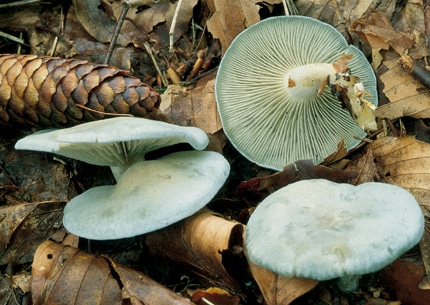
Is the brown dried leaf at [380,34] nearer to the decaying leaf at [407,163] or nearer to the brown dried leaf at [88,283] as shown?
the decaying leaf at [407,163]

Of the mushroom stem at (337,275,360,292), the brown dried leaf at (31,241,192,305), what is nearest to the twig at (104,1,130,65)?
the brown dried leaf at (31,241,192,305)

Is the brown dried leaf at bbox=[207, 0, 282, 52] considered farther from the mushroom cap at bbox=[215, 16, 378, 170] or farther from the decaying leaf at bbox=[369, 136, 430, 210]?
the decaying leaf at bbox=[369, 136, 430, 210]

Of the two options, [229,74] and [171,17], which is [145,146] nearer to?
[229,74]

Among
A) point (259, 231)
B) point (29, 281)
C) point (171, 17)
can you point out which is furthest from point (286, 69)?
point (29, 281)

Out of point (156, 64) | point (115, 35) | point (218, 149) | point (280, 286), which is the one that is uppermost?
point (115, 35)

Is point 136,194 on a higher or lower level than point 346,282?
higher

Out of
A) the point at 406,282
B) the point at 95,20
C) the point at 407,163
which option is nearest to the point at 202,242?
the point at 406,282

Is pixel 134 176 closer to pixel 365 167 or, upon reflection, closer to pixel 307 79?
pixel 307 79
